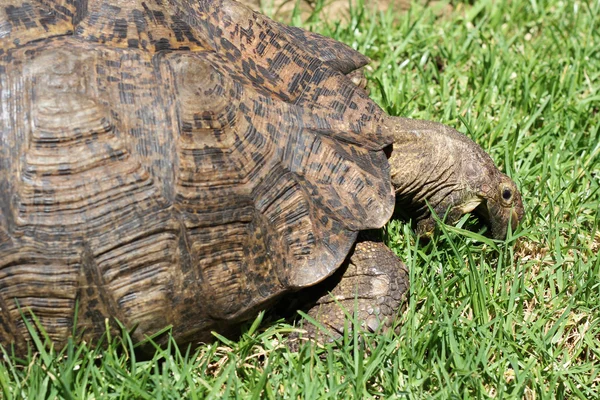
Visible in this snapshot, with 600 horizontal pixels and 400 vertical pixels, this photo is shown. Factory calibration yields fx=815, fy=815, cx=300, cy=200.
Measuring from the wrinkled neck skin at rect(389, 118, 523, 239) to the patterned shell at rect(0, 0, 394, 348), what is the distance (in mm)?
412

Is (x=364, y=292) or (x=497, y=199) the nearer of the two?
(x=364, y=292)

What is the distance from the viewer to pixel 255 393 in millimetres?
3018

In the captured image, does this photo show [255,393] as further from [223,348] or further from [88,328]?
[88,328]

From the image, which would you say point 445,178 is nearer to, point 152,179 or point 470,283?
point 470,283

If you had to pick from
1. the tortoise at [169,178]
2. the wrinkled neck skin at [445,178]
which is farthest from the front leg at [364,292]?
the wrinkled neck skin at [445,178]

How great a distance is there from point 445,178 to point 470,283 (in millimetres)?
567

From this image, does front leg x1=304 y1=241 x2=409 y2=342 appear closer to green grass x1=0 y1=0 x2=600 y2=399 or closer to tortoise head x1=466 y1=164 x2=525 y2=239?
green grass x1=0 y1=0 x2=600 y2=399

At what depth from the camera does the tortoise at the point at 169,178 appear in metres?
3.01

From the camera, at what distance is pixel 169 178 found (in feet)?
10.2

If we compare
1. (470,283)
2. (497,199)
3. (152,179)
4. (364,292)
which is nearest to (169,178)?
(152,179)

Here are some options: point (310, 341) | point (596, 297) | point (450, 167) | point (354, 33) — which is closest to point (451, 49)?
point (354, 33)

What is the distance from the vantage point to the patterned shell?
118 inches

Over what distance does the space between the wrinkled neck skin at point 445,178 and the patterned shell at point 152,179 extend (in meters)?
0.41

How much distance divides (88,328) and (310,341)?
887mm
